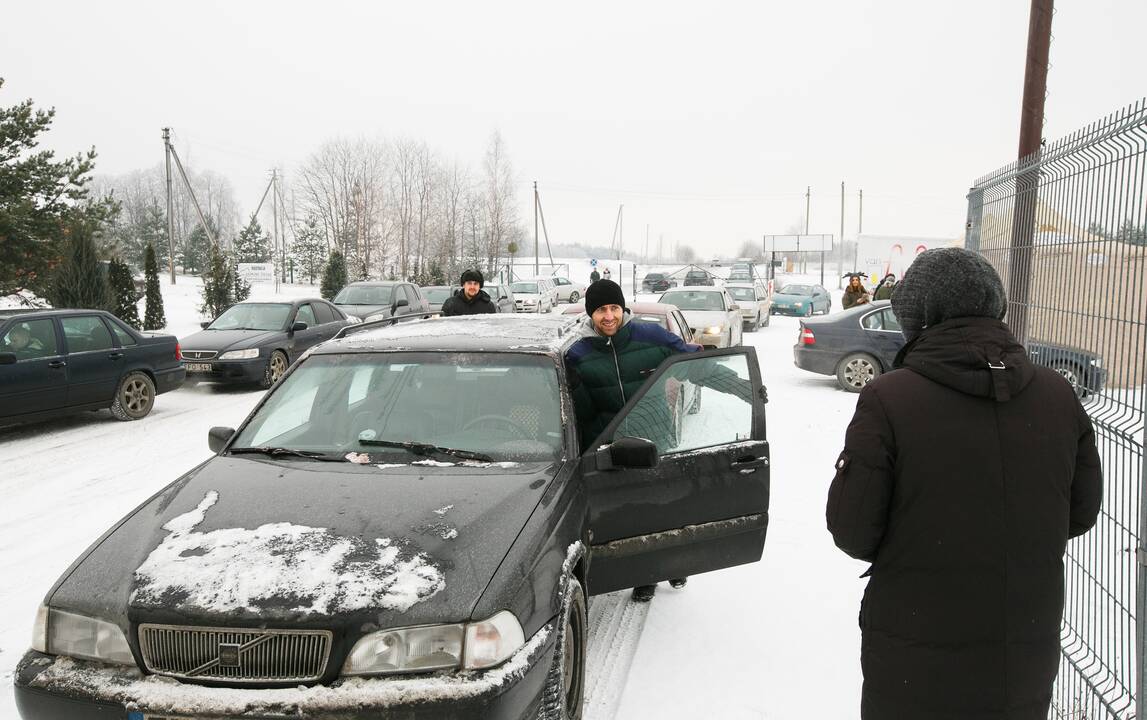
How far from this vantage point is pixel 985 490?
1.92 metres

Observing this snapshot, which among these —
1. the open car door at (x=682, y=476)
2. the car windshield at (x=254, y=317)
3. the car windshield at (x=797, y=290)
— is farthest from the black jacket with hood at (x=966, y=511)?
the car windshield at (x=797, y=290)

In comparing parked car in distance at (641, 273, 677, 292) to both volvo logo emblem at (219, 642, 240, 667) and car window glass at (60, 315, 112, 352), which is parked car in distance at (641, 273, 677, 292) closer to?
car window glass at (60, 315, 112, 352)

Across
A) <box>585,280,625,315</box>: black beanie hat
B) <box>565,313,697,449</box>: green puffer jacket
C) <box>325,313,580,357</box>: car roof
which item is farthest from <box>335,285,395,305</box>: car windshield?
<box>565,313,697,449</box>: green puffer jacket

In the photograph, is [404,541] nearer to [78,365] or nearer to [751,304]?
[78,365]

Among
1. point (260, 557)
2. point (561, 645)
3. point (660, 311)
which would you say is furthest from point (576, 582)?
point (660, 311)

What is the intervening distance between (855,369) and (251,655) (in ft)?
38.8

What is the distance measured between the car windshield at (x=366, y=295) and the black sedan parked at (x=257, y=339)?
3.07 m

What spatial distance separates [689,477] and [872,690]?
5.67 ft

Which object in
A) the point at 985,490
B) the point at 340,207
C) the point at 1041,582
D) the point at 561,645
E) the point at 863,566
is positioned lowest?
the point at 863,566

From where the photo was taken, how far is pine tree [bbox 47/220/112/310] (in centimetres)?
1844

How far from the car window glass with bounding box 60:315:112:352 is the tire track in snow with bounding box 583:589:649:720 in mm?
8077

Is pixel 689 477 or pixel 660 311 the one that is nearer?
pixel 689 477

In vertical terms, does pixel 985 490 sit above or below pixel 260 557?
above

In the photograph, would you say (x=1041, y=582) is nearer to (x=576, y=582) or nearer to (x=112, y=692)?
(x=576, y=582)
